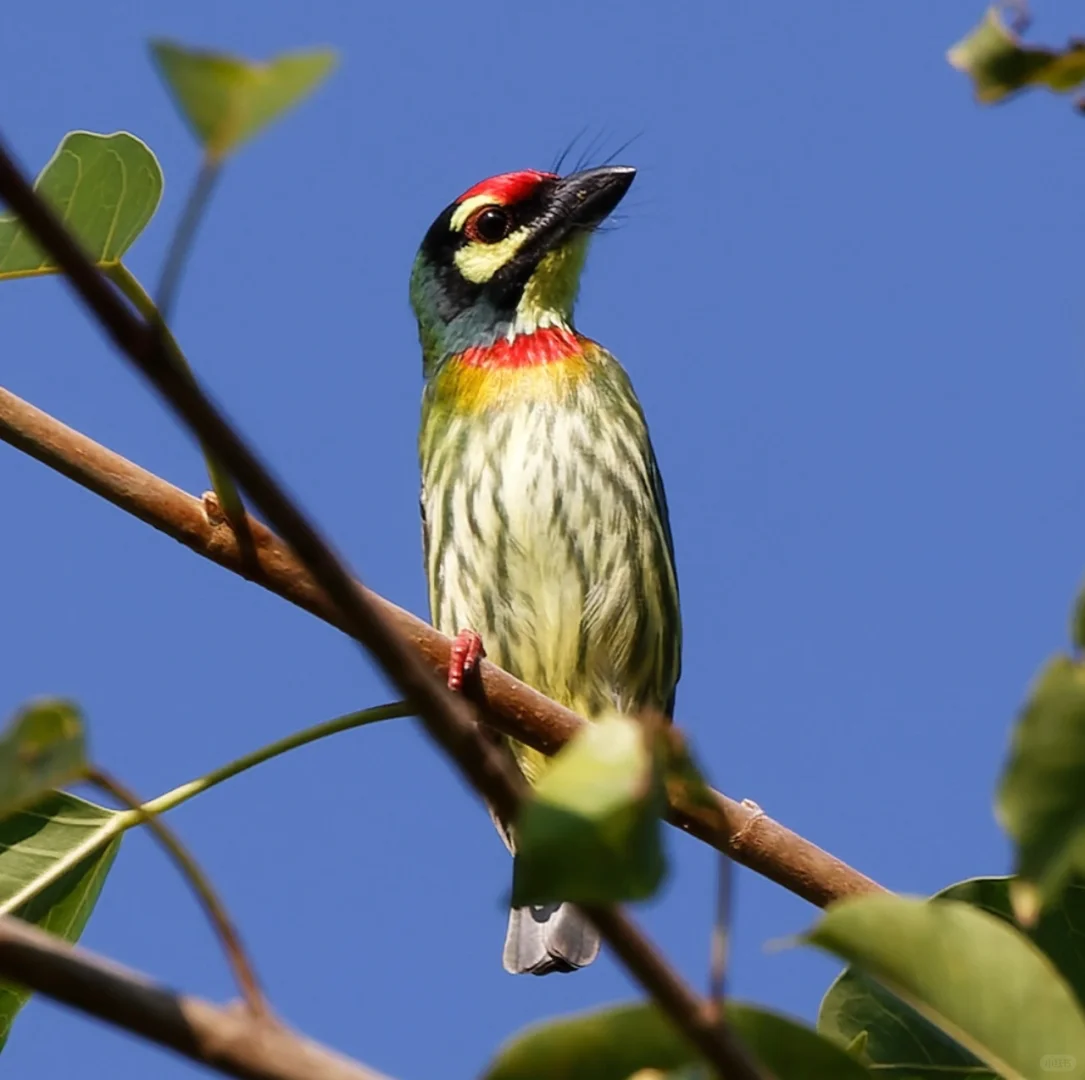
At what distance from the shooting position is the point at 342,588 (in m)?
0.84

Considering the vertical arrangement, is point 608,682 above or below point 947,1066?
above

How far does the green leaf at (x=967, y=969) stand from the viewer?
101 centimetres

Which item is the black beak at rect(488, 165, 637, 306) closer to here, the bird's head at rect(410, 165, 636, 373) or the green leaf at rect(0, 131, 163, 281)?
the bird's head at rect(410, 165, 636, 373)

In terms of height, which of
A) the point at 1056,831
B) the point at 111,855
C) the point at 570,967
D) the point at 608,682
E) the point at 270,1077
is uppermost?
the point at 608,682

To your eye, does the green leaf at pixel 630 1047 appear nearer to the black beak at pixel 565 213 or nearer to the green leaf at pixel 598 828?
the green leaf at pixel 598 828

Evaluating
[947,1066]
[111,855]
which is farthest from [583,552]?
[947,1066]

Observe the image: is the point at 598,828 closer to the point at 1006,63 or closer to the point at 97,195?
the point at 1006,63

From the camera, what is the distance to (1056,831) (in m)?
0.90

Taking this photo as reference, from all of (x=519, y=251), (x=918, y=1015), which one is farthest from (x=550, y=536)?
(x=918, y=1015)

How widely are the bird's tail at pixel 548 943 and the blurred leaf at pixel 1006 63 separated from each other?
300cm

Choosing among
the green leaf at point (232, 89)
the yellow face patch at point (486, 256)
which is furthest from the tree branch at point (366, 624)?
the yellow face patch at point (486, 256)

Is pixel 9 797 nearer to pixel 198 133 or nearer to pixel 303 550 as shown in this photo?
pixel 303 550

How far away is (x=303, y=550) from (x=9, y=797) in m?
0.28

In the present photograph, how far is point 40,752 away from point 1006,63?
32.4 inches
